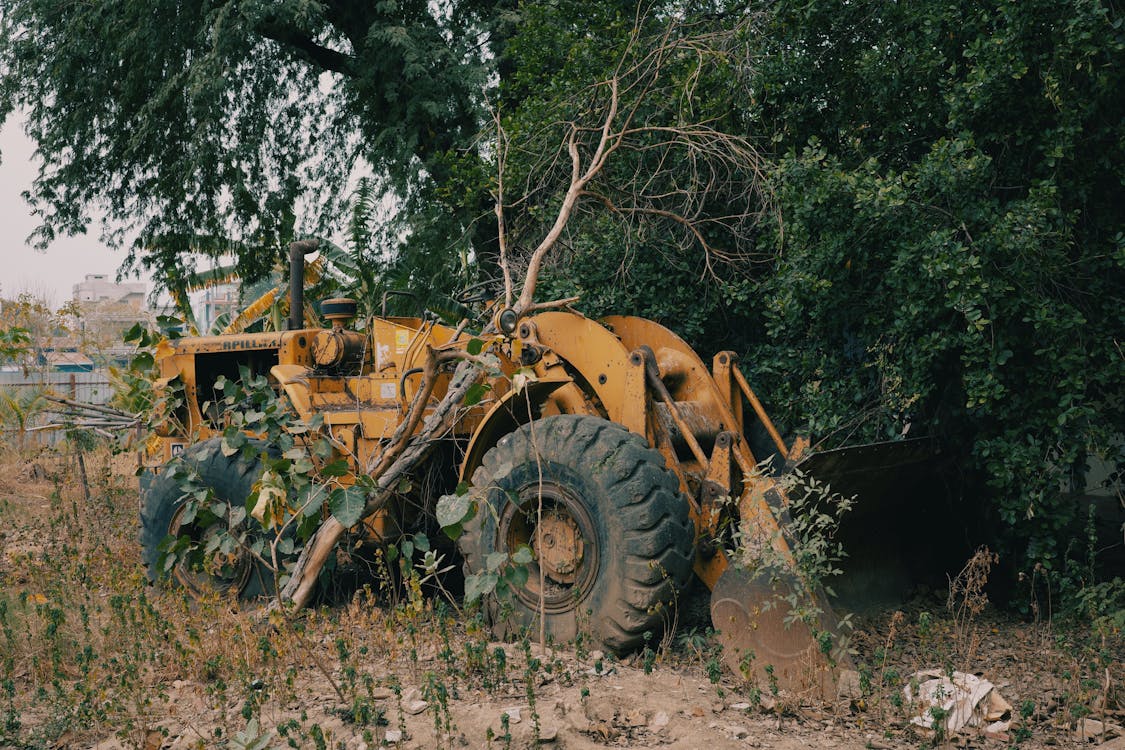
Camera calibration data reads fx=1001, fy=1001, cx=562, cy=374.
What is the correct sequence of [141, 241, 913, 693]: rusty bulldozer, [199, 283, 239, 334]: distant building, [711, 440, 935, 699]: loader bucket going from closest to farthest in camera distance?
[711, 440, 935, 699]: loader bucket, [141, 241, 913, 693]: rusty bulldozer, [199, 283, 239, 334]: distant building

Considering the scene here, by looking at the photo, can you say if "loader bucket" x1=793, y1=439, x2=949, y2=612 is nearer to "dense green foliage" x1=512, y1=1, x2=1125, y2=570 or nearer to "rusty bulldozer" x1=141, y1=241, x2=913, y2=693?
Answer: "dense green foliage" x1=512, y1=1, x2=1125, y2=570

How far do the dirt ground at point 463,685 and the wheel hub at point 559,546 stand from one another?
17.6 inches

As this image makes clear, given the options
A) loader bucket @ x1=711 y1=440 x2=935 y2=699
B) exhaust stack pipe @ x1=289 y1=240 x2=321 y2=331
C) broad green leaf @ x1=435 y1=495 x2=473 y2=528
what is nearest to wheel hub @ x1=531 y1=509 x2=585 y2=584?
broad green leaf @ x1=435 y1=495 x2=473 y2=528

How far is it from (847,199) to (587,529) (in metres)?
2.87

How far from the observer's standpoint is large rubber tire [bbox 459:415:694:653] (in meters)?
5.34

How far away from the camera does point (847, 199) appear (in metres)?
6.64

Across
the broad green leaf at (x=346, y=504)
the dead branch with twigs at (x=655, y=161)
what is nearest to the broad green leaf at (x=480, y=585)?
the broad green leaf at (x=346, y=504)

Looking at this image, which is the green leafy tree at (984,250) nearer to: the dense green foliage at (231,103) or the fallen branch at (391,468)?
the fallen branch at (391,468)

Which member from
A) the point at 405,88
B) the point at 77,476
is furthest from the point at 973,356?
the point at 77,476

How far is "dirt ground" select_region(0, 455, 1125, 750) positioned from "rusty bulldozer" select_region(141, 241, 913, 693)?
0.28 meters

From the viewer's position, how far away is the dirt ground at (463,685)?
4.43 meters

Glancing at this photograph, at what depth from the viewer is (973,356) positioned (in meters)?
6.13

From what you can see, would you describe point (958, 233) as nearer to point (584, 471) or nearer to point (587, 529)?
point (584, 471)

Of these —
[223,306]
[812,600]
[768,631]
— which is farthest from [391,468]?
[223,306]
